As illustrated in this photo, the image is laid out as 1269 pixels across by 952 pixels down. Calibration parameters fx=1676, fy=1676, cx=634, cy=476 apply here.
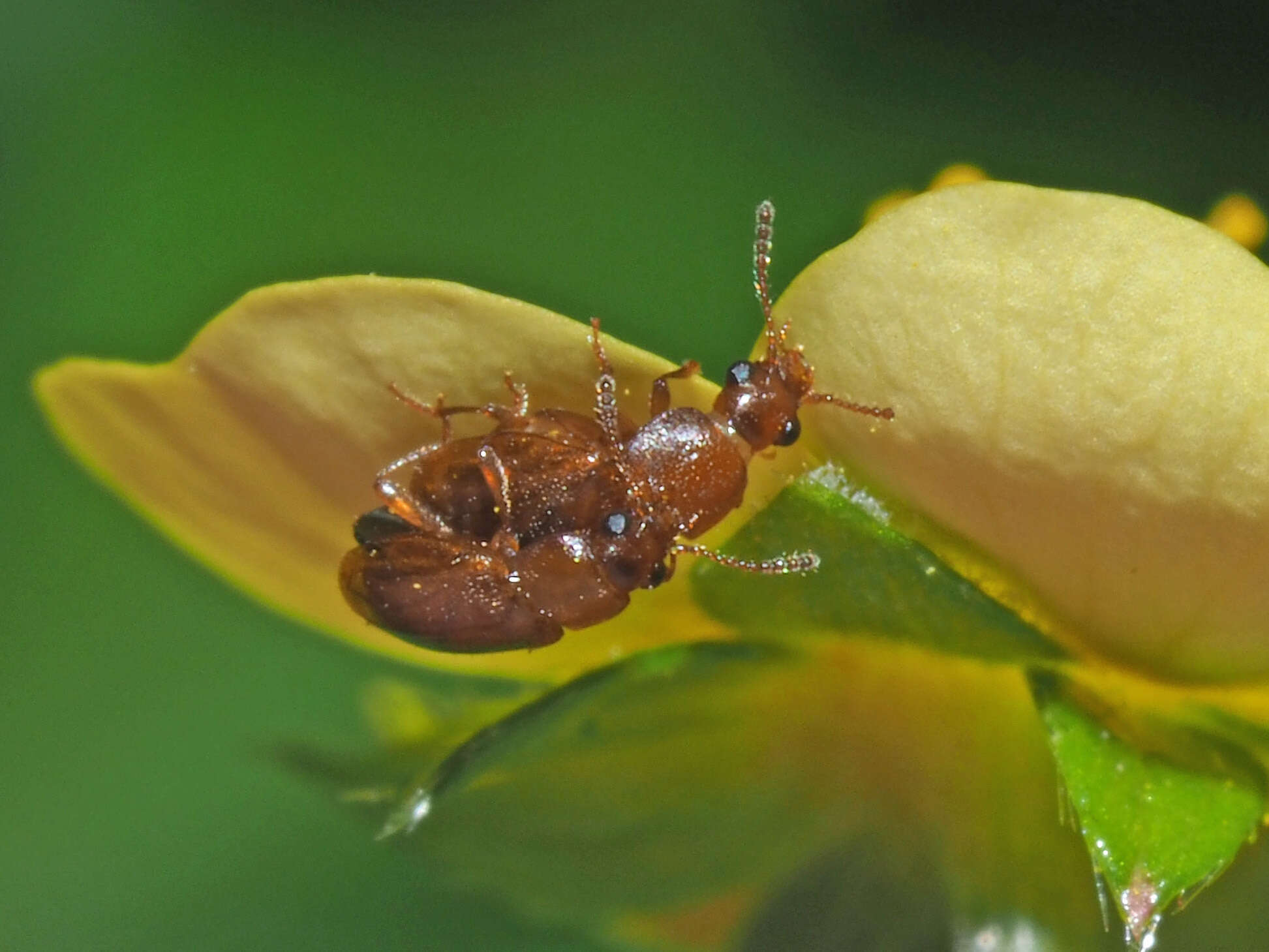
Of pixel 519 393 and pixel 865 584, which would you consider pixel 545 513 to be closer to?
pixel 519 393

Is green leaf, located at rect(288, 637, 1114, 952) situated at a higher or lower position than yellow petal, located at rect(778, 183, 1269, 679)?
lower

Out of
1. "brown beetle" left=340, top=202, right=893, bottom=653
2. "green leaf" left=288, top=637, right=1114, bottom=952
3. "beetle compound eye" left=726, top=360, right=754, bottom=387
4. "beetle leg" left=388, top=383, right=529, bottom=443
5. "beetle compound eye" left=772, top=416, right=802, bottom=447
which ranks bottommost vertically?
"green leaf" left=288, top=637, right=1114, bottom=952

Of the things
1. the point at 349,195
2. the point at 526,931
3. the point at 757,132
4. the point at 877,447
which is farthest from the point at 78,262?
the point at 877,447

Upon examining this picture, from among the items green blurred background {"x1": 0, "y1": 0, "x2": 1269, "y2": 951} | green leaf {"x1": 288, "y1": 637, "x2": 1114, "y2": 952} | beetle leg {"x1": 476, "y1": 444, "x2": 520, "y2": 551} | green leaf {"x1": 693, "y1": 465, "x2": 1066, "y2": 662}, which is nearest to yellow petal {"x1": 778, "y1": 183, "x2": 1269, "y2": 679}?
green leaf {"x1": 693, "y1": 465, "x2": 1066, "y2": 662}

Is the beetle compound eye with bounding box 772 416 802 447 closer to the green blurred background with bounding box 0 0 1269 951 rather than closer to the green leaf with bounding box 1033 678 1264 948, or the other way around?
the green leaf with bounding box 1033 678 1264 948

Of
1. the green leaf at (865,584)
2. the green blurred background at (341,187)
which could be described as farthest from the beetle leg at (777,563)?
the green blurred background at (341,187)

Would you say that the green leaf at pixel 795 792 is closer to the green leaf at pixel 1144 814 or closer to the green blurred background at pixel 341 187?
the green leaf at pixel 1144 814
